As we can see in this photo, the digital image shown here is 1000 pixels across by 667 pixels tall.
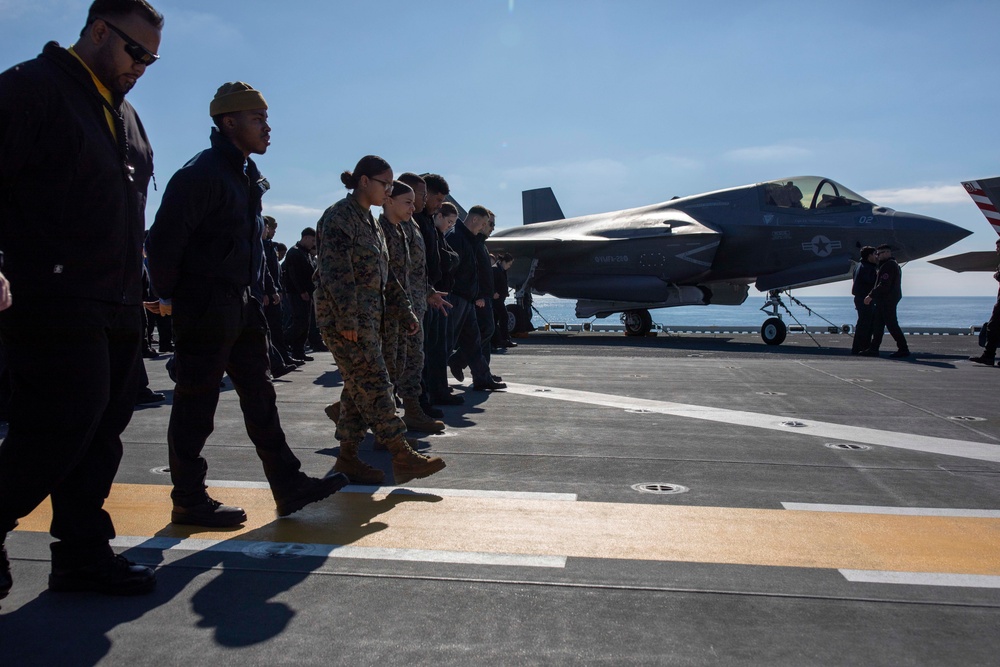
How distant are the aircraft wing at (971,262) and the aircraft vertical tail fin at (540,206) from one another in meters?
15.9

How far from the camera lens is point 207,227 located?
11.1 feet

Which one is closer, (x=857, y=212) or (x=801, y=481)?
(x=801, y=481)

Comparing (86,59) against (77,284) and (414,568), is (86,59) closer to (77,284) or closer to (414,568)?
(77,284)

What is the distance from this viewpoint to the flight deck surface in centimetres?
230

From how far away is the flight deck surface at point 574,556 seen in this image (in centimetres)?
230

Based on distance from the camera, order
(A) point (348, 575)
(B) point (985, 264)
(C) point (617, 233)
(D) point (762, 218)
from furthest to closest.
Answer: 1. (C) point (617, 233)
2. (D) point (762, 218)
3. (B) point (985, 264)
4. (A) point (348, 575)

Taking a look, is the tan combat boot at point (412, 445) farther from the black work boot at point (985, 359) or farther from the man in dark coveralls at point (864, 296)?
the man in dark coveralls at point (864, 296)

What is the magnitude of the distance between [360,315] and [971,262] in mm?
14259

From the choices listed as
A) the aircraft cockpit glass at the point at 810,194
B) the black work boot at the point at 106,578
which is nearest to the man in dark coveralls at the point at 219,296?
the black work boot at the point at 106,578

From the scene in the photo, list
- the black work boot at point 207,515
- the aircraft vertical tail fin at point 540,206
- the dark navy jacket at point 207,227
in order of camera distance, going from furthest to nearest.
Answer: the aircraft vertical tail fin at point 540,206 < the black work boot at point 207,515 < the dark navy jacket at point 207,227

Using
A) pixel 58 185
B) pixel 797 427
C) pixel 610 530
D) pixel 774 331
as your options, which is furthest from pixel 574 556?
pixel 774 331

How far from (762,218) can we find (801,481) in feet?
47.5

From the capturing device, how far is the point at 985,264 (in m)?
14.7

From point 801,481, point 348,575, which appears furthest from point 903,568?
point 348,575
